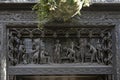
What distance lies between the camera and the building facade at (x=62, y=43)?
5754 millimetres

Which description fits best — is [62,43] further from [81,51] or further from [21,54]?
[21,54]

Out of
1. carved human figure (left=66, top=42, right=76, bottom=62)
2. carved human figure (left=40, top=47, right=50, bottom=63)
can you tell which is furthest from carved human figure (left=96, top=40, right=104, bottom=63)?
carved human figure (left=40, top=47, right=50, bottom=63)

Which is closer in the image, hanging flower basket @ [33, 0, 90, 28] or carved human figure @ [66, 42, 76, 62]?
hanging flower basket @ [33, 0, 90, 28]

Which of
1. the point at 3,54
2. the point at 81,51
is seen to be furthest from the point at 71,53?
the point at 3,54

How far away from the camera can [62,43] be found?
5875 mm

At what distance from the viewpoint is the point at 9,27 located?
229 inches

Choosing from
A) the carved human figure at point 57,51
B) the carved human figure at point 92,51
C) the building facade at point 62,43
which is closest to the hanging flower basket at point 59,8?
the building facade at point 62,43

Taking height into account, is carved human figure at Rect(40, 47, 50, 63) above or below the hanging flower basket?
below

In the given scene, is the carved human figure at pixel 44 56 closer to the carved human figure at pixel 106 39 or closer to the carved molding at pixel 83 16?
the carved molding at pixel 83 16

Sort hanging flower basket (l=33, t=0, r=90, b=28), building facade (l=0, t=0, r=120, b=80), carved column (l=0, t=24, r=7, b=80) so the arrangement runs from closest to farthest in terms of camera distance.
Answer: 1. hanging flower basket (l=33, t=0, r=90, b=28)
2. carved column (l=0, t=24, r=7, b=80)
3. building facade (l=0, t=0, r=120, b=80)

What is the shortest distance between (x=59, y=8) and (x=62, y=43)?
2.54ft

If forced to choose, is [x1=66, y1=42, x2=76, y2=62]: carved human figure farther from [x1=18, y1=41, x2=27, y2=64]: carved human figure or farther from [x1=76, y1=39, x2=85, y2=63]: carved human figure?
[x1=18, y1=41, x2=27, y2=64]: carved human figure

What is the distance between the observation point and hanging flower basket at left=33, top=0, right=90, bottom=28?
5203 millimetres

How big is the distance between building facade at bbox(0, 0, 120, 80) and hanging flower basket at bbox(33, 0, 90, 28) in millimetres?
259
